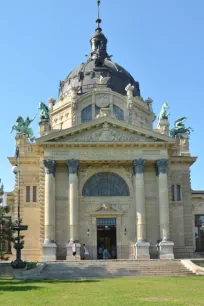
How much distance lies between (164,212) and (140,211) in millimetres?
2173

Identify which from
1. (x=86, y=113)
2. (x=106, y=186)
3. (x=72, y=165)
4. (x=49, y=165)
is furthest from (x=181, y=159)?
(x=49, y=165)

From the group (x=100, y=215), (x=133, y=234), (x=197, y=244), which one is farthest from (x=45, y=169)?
(x=197, y=244)

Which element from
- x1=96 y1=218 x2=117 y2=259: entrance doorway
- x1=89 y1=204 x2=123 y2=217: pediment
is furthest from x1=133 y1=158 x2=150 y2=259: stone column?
x1=96 y1=218 x2=117 y2=259: entrance doorway

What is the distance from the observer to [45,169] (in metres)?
45.3

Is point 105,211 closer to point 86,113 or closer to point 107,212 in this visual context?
point 107,212

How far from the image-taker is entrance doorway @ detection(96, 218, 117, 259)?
45.9 metres

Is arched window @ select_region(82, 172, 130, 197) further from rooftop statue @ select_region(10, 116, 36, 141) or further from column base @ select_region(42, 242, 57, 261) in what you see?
rooftop statue @ select_region(10, 116, 36, 141)

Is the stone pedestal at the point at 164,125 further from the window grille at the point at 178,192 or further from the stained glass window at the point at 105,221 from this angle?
the stained glass window at the point at 105,221

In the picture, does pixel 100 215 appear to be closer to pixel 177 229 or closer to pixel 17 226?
pixel 177 229

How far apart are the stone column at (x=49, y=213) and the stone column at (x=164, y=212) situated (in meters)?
9.57

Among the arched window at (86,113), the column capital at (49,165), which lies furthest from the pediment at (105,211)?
the arched window at (86,113)

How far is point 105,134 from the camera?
45.7 meters

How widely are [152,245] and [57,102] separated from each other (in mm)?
24180

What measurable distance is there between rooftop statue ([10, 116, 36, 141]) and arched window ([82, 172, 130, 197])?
35.6 ft
